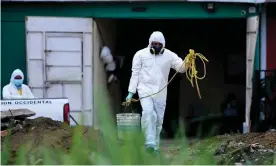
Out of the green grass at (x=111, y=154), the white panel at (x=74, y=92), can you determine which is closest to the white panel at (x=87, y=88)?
the white panel at (x=74, y=92)

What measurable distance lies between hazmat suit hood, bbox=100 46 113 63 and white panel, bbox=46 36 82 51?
74 centimetres

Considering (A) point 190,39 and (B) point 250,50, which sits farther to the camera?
(A) point 190,39

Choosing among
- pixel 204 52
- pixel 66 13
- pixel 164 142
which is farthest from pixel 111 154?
pixel 204 52

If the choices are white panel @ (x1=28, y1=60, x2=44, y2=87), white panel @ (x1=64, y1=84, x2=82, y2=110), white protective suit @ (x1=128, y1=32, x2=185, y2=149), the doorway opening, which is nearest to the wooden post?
white panel @ (x1=64, y1=84, x2=82, y2=110)

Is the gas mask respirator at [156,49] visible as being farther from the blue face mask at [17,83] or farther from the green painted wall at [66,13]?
the green painted wall at [66,13]

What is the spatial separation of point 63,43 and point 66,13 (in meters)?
0.62

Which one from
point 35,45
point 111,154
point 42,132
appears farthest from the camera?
point 35,45

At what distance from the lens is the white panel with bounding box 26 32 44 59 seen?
13539 millimetres

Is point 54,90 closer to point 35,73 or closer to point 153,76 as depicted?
point 35,73

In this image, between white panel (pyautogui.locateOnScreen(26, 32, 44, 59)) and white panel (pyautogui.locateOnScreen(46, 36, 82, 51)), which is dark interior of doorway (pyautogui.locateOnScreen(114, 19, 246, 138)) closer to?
white panel (pyautogui.locateOnScreen(46, 36, 82, 51))

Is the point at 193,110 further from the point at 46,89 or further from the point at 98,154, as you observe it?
the point at 98,154

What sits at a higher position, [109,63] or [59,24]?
[59,24]

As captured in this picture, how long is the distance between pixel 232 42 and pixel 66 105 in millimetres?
8294

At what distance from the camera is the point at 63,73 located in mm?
13641
